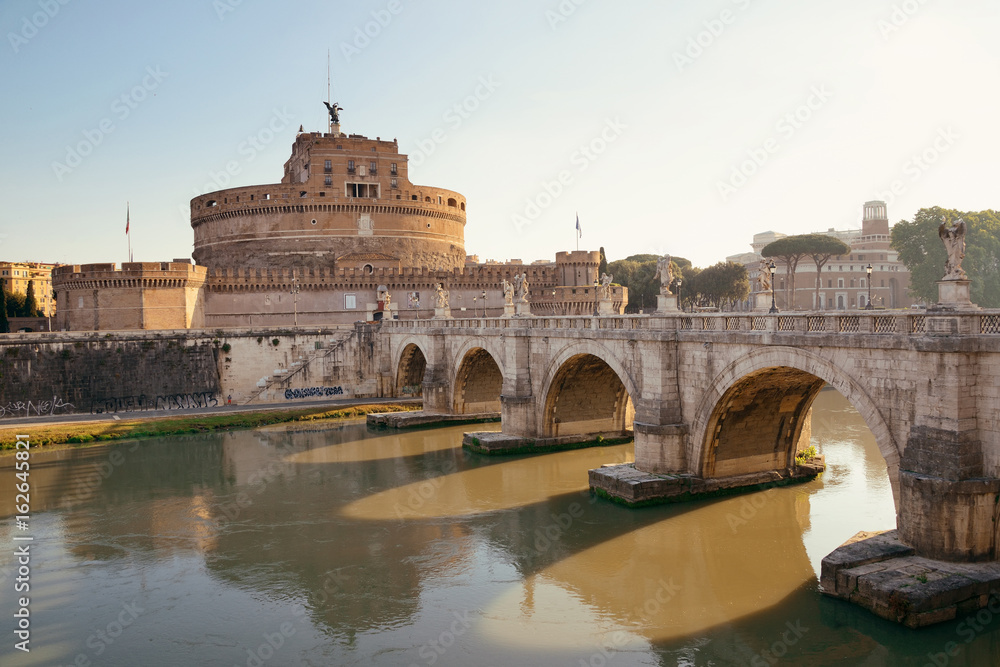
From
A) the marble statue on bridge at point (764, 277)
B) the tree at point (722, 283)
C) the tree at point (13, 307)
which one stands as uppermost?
the tree at point (722, 283)

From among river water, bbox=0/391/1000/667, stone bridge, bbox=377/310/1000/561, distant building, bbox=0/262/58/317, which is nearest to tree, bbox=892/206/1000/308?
river water, bbox=0/391/1000/667

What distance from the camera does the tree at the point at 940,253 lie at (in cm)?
4462

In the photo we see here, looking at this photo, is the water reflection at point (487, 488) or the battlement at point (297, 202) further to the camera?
the battlement at point (297, 202)

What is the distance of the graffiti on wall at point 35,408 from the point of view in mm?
31922

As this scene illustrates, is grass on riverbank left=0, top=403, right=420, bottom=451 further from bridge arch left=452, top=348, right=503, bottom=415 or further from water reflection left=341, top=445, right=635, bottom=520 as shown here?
water reflection left=341, top=445, right=635, bottom=520

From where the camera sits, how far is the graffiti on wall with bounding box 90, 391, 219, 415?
33438 mm

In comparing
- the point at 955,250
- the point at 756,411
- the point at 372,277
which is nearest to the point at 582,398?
the point at 756,411

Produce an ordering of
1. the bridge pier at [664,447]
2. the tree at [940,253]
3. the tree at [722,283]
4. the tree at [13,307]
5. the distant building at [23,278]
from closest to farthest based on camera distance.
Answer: the bridge pier at [664,447]
the tree at [940,253]
the tree at [13,307]
the tree at [722,283]
the distant building at [23,278]

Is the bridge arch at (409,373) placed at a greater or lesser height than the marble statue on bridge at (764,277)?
lesser

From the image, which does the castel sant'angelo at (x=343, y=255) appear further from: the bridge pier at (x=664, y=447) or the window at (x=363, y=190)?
the bridge pier at (x=664, y=447)

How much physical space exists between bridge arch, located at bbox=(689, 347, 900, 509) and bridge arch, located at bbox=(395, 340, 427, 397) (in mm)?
21494

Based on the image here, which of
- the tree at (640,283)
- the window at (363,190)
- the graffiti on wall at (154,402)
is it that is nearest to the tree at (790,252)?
the tree at (640,283)

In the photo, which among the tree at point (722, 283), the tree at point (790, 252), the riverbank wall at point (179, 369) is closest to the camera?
the riverbank wall at point (179, 369)

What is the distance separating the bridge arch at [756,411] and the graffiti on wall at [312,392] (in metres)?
23.8
